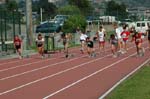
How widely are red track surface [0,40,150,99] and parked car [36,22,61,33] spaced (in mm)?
28264

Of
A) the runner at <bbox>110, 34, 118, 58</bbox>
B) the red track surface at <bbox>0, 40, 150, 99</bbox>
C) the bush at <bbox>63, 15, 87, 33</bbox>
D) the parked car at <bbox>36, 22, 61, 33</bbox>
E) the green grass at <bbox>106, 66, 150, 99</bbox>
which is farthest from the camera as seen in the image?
the parked car at <bbox>36, 22, 61, 33</bbox>

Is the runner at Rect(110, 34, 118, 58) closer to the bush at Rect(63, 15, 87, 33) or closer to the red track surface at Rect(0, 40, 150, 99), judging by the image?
the red track surface at Rect(0, 40, 150, 99)

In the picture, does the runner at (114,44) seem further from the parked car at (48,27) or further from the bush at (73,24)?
the parked car at (48,27)

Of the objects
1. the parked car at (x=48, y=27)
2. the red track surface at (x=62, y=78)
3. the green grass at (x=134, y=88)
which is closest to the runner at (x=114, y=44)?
the red track surface at (x=62, y=78)

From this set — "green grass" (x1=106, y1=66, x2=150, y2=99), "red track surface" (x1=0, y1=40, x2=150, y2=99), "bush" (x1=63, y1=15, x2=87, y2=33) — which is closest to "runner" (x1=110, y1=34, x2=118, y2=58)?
"red track surface" (x1=0, y1=40, x2=150, y2=99)

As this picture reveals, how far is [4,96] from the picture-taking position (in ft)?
49.5

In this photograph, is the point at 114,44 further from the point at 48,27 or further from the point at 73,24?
the point at 48,27

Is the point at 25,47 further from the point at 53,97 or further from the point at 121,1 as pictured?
the point at 121,1

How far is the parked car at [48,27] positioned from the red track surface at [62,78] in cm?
2826

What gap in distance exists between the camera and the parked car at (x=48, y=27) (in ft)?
187

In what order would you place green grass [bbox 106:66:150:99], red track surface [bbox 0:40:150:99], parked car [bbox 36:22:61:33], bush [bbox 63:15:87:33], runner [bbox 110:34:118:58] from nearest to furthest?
green grass [bbox 106:66:150:99], red track surface [bbox 0:40:150:99], runner [bbox 110:34:118:58], bush [bbox 63:15:87:33], parked car [bbox 36:22:61:33]

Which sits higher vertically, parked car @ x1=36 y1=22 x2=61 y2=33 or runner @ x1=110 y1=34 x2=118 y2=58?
parked car @ x1=36 y1=22 x2=61 y2=33

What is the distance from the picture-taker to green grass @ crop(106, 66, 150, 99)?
14234 millimetres

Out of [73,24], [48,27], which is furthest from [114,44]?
[48,27]
